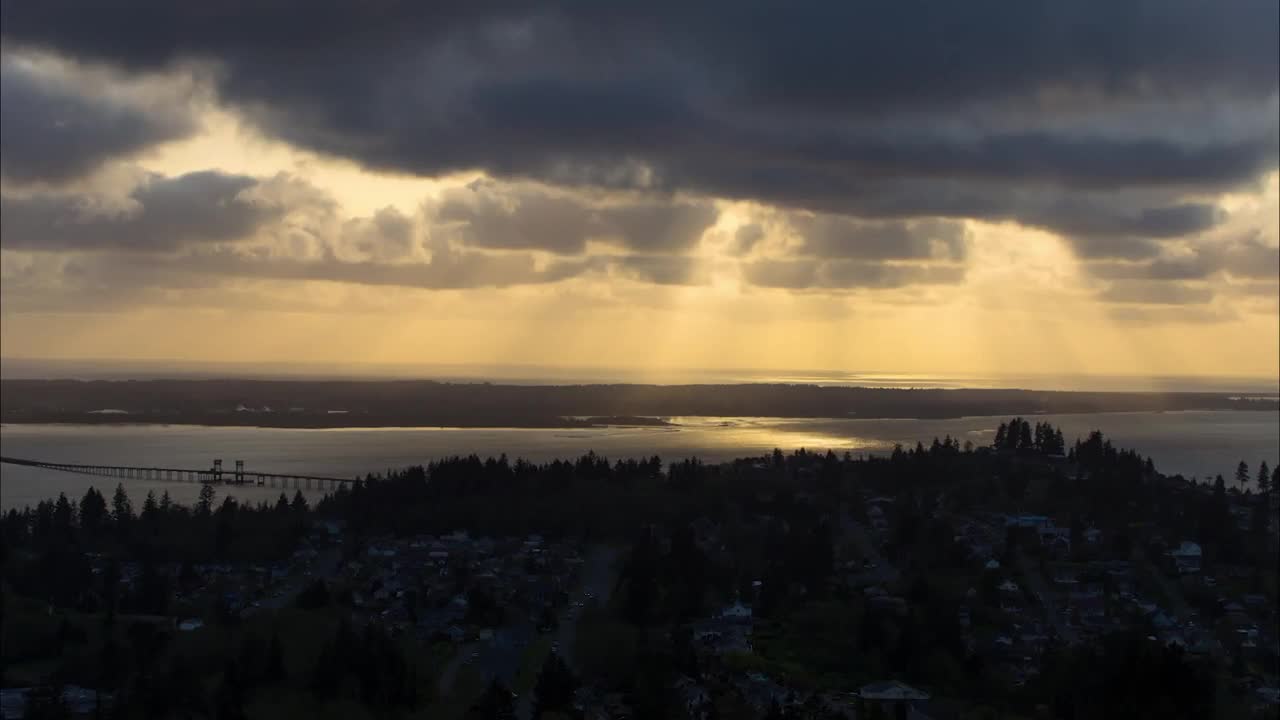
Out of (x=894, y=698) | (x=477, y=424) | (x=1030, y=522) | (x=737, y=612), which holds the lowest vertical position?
(x=894, y=698)

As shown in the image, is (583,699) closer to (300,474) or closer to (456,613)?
(456,613)

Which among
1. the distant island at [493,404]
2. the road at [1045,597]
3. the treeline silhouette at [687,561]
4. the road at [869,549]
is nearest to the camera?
the treeline silhouette at [687,561]

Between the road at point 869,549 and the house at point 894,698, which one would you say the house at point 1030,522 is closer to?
the road at point 869,549

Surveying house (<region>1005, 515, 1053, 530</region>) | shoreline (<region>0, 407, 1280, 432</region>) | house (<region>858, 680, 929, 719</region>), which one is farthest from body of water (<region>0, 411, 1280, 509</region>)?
house (<region>858, 680, 929, 719</region>)

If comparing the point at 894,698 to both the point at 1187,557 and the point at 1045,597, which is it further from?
the point at 1187,557

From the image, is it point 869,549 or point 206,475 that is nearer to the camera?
point 869,549

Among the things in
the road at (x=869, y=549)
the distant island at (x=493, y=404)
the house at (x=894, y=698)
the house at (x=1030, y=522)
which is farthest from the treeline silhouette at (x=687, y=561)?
the distant island at (x=493, y=404)

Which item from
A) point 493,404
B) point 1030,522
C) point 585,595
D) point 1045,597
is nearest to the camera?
point 585,595

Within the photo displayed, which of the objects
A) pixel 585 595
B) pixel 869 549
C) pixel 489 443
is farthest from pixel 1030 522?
pixel 489 443
